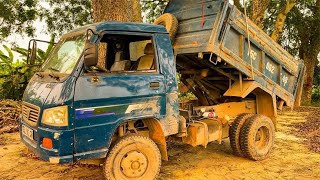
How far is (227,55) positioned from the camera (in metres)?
5.45

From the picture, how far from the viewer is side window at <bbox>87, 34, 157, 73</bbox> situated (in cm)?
494

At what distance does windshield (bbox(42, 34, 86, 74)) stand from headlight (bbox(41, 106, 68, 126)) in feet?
1.77

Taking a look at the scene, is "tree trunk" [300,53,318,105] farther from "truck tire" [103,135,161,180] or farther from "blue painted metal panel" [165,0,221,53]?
"truck tire" [103,135,161,180]

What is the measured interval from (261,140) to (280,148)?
0.80 meters

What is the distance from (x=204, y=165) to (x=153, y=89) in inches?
75.7

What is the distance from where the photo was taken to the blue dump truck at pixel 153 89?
4.18m

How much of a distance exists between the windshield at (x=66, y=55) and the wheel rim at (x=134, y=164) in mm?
1425

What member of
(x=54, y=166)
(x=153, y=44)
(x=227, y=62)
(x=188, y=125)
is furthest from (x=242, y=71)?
(x=54, y=166)

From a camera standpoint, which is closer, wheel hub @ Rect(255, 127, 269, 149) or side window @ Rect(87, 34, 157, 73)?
side window @ Rect(87, 34, 157, 73)

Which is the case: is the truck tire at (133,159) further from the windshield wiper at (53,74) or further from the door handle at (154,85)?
the windshield wiper at (53,74)

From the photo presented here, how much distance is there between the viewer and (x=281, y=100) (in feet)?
21.6

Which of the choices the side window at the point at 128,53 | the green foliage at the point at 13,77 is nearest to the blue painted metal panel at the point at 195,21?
the side window at the point at 128,53

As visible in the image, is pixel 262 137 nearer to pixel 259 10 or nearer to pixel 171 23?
pixel 171 23

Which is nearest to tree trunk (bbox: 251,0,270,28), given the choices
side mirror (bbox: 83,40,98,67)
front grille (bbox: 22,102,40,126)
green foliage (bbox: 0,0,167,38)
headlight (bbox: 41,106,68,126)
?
green foliage (bbox: 0,0,167,38)
